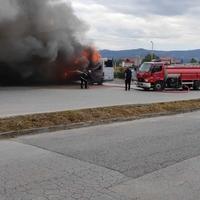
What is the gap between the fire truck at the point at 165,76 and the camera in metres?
34.8

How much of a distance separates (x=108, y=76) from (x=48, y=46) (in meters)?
10.1

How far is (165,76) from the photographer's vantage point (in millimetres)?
35500

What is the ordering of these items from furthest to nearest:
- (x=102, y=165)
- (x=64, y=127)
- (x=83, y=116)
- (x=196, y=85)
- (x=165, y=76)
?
(x=196, y=85), (x=165, y=76), (x=83, y=116), (x=64, y=127), (x=102, y=165)

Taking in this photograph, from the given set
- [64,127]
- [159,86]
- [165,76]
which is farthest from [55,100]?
[165,76]

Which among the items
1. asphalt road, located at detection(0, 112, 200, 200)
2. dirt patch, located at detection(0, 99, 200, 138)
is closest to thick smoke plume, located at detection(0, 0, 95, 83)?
dirt patch, located at detection(0, 99, 200, 138)

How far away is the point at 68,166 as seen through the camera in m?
7.54

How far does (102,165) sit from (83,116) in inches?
242

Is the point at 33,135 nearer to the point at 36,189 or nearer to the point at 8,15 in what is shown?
the point at 36,189

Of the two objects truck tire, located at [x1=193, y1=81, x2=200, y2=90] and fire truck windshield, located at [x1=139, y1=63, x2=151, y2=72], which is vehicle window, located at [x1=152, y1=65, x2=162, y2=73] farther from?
truck tire, located at [x1=193, y1=81, x2=200, y2=90]

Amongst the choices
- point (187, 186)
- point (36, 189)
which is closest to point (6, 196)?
point (36, 189)

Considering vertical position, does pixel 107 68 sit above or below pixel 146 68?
below

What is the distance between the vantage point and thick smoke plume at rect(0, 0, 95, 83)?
34562 mm

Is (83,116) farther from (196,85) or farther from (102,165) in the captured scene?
(196,85)

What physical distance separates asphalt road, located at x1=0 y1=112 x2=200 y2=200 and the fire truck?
22906 mm
